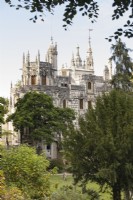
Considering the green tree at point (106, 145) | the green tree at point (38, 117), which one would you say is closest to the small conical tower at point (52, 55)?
the green tree at point (38, 117)

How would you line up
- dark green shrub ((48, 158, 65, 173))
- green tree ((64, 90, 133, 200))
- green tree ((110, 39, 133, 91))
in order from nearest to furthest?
green tree ((64, 90, 133, 200)) → green tree ((110, 39, 133, 91)) → dark green shrub ((48, 158, 65, 173))

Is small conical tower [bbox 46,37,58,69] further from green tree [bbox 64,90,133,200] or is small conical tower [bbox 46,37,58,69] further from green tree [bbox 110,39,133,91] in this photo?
green tree [bbox 64,90,133,200]

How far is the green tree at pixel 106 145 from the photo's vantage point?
72.7ft

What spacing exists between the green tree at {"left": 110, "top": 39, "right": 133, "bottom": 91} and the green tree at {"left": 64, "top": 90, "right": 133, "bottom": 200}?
24.4ft

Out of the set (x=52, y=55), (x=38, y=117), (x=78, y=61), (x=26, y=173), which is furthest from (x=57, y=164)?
(x=26, y=173)

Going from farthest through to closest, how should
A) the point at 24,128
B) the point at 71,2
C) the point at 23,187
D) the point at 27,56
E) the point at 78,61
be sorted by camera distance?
1. the point at 78,61
2. the point at 27,56
3. the point at 24,128
4. the point at 23,187
5. the point at 71,2

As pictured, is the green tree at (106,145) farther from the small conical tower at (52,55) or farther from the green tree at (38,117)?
the small conical tower at (52,55)

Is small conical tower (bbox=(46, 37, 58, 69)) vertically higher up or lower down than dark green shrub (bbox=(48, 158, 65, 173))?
higher up

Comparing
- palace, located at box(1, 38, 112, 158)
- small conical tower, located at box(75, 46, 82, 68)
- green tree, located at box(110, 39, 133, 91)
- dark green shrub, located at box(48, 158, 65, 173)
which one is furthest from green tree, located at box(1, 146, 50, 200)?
small conical tower, located at box(75, 46, 82, 68)

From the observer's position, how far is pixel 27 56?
5834 cm

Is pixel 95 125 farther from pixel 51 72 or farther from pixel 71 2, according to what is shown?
pixel 51 72

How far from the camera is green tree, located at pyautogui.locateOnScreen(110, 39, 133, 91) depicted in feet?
103

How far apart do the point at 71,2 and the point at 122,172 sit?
1704 centimetres

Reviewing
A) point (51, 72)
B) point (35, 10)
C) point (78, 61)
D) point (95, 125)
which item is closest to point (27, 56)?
point (51, 72)
